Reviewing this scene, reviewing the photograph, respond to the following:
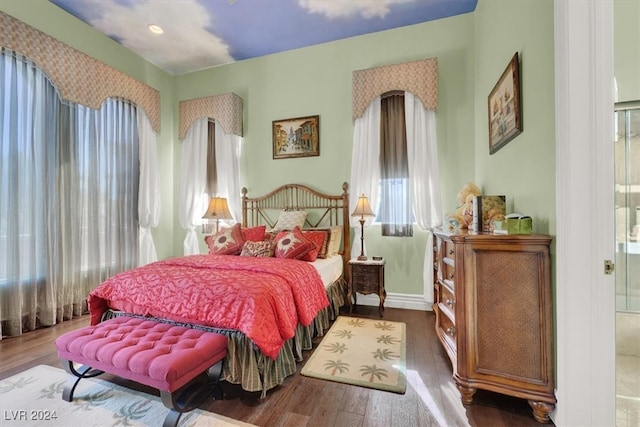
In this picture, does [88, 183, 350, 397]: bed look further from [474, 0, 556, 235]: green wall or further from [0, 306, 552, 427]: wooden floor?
[474, 0, 556, 235]: green wall

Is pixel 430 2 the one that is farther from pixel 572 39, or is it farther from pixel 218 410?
pixel 218 410

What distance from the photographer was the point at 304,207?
3807mm

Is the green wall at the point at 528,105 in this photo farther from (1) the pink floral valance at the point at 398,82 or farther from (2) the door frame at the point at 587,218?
(1) the pink floral valance at the point at 398,82

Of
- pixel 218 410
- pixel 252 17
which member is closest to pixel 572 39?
pixel 218 410

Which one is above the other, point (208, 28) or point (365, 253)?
point (208, 28)

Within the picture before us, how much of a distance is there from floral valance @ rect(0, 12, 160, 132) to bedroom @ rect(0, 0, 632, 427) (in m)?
0.18

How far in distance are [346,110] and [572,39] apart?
8.18 ft

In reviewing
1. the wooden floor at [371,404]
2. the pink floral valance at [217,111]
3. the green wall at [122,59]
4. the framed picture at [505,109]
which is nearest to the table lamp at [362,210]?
the framed picture at [505,109]

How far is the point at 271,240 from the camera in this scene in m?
3.18

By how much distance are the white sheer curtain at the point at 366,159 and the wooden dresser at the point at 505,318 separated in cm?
184

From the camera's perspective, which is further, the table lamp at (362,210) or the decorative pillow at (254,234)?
the decorative pillow at (254,234)

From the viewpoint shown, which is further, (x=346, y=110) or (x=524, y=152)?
(x=346, y=110)

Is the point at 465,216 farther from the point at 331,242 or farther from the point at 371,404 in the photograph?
the point at 371,404

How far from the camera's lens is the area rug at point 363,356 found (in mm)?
1907
